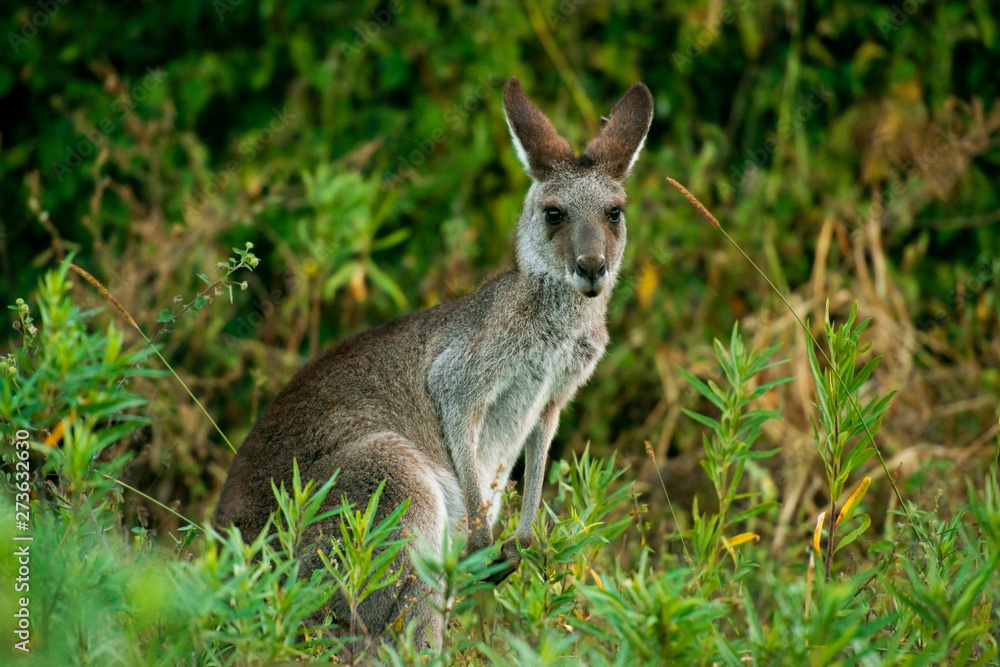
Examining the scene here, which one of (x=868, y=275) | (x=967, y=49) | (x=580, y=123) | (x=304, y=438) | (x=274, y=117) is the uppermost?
(x=274, y=117)

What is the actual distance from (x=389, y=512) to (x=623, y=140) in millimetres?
1927

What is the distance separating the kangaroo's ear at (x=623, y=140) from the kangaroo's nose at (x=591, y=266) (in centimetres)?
59

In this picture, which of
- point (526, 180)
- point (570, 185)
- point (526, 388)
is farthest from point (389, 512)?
point (526, 180)

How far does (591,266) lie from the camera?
4.10 meters

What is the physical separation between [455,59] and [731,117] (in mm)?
2097

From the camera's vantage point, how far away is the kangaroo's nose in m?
4.10

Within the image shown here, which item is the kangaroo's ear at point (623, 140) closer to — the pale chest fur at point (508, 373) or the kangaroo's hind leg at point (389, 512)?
the pale chest fur at point (508, 373)

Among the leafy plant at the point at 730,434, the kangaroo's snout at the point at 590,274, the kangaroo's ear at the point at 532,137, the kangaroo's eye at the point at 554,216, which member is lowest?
the leafy plant at the point at 730,434

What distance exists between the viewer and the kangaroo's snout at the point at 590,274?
4102 millimetres

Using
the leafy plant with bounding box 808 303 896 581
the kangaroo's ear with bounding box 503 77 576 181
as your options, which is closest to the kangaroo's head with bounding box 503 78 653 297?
the kangaroo's ear with bounding box 503 77 576 181

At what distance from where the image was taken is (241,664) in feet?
8.71

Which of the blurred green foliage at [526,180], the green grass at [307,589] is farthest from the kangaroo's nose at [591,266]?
the blurred green foliage at [526,180]

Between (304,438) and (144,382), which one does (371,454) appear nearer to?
(304,438)

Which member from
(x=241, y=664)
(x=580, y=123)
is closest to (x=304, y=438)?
(x=241, y=664)
